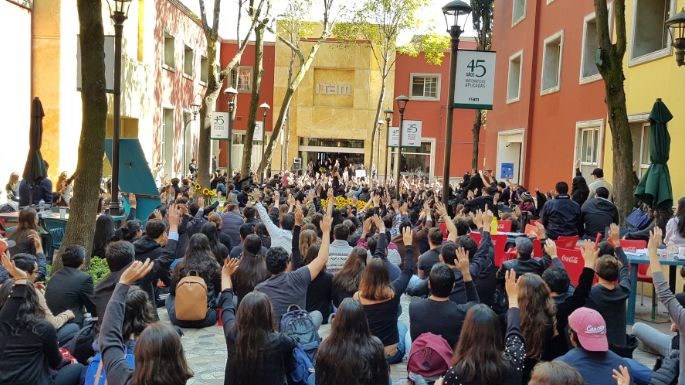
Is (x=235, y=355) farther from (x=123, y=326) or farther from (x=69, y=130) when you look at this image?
(x=69, y=130)

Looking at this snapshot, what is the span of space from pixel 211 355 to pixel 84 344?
5.98 feet

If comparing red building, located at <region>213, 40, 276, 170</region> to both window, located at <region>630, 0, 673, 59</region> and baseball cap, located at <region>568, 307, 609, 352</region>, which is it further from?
baseball cap, located at <region>568, 307, 609, 352</region>

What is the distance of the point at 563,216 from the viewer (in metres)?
10.8

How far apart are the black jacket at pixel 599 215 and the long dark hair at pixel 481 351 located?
24.5 ft

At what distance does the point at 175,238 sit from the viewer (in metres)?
6.98

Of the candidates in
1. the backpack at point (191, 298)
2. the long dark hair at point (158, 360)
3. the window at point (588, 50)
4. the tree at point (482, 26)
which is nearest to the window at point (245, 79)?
the tree at point (482, 26)

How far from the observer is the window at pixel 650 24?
14.3m

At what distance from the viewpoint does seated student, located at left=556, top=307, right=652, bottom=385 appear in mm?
3947

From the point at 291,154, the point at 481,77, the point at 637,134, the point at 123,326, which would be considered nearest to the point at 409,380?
the point at 123,326

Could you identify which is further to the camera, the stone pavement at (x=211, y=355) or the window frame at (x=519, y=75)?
the window frame at (x=519, y=75)

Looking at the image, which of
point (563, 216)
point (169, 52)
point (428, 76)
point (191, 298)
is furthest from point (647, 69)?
point (428, 76)

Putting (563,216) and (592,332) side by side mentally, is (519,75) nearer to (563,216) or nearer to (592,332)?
(563,216)

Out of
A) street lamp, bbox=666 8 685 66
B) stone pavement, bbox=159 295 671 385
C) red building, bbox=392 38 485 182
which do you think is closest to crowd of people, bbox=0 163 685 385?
stone pavement, bbox=159 295 671 385

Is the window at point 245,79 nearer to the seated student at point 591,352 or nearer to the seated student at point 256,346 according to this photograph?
the seated student at point 256,346
